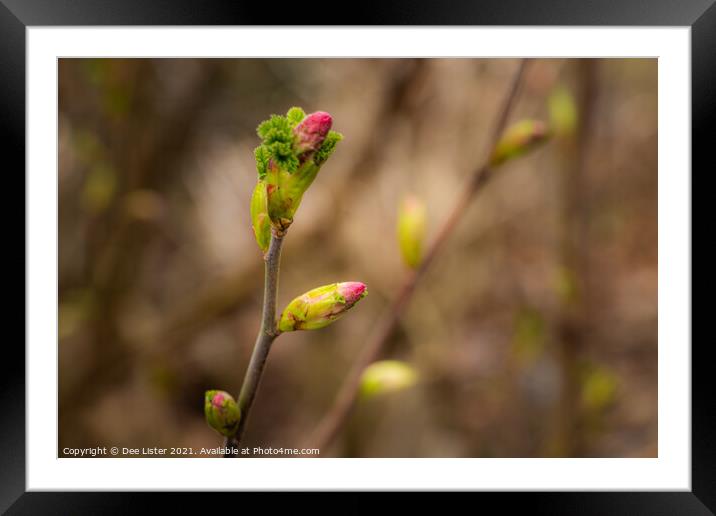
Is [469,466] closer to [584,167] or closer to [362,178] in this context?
[584,167]

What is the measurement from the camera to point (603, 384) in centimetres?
143

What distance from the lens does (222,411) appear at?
54 cm

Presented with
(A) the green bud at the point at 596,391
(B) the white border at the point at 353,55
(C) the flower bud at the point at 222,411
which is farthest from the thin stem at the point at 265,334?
(A) the green bud at the point at 596,391

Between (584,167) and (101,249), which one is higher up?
(584,167)

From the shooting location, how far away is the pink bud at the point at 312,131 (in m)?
0.47

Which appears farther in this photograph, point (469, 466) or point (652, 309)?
point (652, 309)

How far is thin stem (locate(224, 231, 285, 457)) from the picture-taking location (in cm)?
51

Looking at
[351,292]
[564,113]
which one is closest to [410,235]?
[351,292]

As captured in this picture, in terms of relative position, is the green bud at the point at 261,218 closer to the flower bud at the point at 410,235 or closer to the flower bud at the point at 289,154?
the flower bud at the point at 289,154

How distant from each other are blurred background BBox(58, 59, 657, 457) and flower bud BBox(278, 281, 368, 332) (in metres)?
0.88

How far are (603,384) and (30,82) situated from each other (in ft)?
4.40

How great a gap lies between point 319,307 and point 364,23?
43 cm

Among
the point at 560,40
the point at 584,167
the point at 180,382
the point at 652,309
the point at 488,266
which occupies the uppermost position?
the point at 560,40

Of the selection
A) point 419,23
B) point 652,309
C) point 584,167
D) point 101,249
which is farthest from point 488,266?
point 419,23
